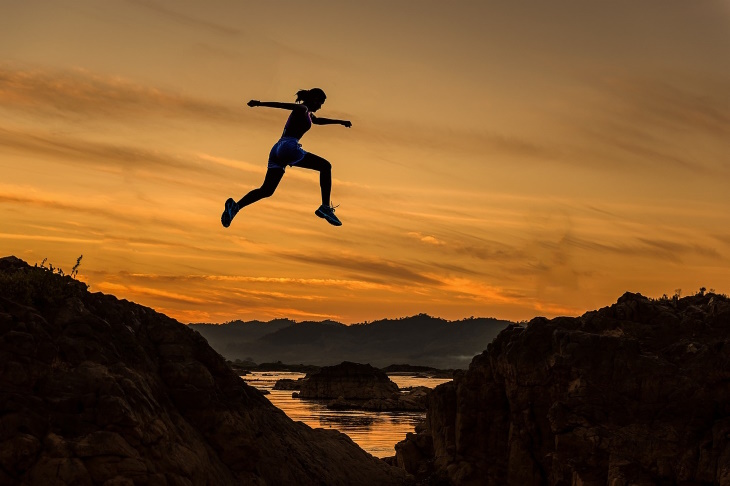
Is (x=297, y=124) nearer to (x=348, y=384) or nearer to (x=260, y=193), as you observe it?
(x=260, y=193)

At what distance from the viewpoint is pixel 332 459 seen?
34312mm

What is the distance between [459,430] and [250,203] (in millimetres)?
16641

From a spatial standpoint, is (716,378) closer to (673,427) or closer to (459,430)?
(673,427)

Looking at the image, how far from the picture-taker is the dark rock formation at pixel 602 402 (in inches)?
1088

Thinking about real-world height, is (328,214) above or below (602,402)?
A: above

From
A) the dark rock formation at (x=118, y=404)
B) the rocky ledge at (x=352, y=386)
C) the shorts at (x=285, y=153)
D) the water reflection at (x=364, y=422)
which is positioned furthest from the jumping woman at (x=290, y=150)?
the rocky ledge at (x=352, y=386)

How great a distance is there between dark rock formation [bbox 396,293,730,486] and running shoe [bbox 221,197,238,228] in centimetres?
1315

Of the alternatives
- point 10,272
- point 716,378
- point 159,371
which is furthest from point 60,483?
point 716,378

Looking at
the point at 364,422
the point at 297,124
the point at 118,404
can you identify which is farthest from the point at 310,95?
the point at 364,422

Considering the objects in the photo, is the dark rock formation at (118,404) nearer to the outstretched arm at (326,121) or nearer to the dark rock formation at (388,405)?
the outstretched arm at (326,121)

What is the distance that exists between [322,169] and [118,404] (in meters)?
8.10

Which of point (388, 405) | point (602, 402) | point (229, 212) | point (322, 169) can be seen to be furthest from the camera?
point (388, 405)

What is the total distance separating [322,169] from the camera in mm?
23938

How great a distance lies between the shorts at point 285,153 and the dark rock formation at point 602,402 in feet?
42.1
